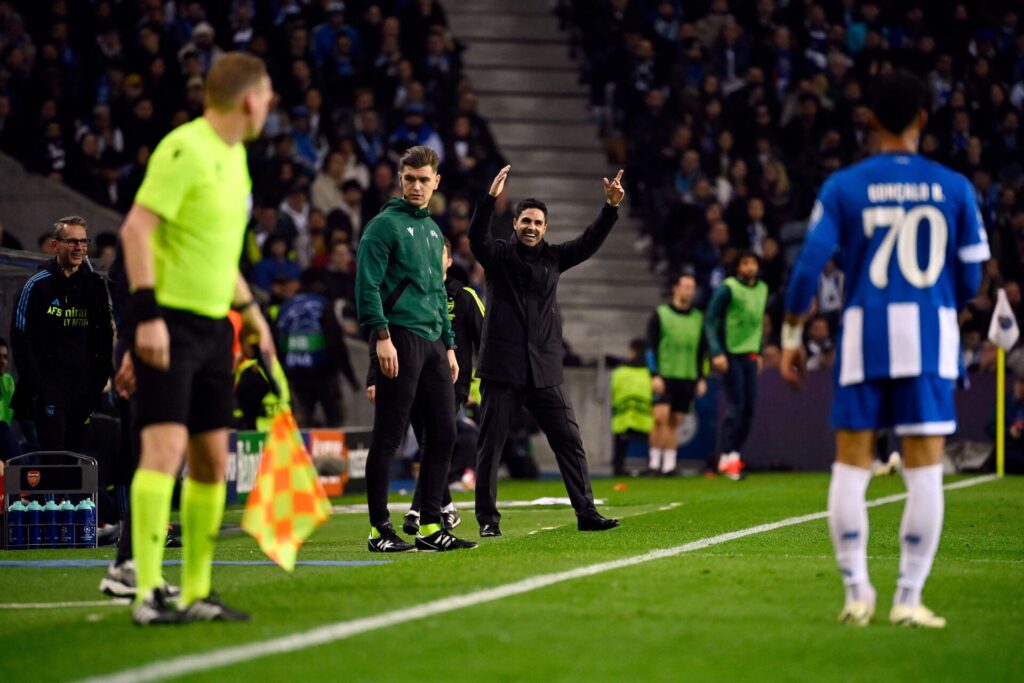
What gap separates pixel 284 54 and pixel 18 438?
11.0 metres

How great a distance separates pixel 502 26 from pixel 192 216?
20805 millimetres

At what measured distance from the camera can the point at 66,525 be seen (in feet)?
36.0

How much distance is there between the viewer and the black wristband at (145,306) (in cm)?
634

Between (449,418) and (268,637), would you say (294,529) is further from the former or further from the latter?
(449,418)

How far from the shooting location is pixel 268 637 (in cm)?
609

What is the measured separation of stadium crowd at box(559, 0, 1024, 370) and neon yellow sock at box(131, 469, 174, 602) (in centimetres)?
1627

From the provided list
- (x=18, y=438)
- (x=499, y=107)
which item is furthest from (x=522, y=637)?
(x=499, y=107)

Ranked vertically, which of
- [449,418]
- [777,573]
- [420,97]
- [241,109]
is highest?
[420,97]

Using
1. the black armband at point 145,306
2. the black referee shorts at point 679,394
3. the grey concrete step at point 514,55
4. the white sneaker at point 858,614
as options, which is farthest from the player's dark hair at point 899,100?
the grey concrete step at point 514,55

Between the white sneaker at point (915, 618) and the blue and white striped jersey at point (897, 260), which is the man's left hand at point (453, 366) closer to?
the blue and white striped jersey at point (897, 260)

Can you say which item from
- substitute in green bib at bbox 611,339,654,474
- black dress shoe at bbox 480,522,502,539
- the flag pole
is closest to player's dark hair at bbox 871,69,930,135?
black dress shoe at bbox 480,522,502,539

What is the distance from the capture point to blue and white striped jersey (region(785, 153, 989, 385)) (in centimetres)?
658

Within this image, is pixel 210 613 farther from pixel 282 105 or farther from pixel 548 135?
pixel 548 135

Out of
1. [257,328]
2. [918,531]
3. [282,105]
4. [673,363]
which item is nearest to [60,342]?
[257,328]
